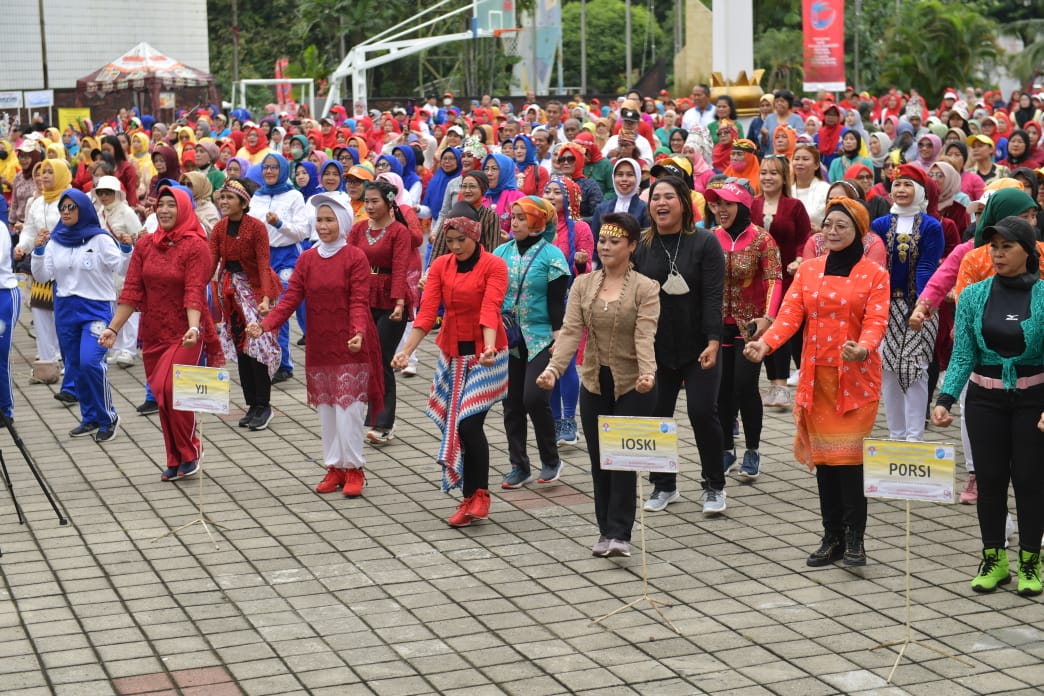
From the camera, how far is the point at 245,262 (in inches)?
447

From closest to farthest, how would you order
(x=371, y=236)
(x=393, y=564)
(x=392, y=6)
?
1. (x=393, y=564)
2. (x=371, y=236)
3. (x=392, y=6)

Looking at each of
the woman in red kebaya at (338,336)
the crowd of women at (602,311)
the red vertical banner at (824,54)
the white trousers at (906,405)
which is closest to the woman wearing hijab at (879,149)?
the crowd of women at (602,311)

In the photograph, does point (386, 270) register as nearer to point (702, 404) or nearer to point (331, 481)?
point (331, 481)

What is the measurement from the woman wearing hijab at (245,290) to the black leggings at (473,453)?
2.81m

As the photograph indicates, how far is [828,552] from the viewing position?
783 centimetres

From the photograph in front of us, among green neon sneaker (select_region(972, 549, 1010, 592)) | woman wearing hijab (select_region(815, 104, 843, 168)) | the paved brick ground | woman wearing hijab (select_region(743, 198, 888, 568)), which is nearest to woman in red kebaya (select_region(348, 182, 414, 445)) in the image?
the paved brick ground

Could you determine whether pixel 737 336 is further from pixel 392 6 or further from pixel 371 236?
pixel 392 6

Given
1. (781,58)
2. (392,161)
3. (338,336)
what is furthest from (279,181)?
(781,58)

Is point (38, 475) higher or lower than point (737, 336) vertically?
lower

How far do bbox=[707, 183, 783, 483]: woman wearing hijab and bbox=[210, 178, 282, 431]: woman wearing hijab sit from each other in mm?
3482

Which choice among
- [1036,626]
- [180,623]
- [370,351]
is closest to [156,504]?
[370,351]

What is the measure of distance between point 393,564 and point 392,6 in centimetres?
4670

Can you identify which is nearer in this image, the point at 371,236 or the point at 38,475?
the point at 38,475

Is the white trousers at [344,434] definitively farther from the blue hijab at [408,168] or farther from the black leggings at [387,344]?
the blue hijab at [408,168]
